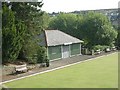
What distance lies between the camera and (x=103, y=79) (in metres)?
24.2

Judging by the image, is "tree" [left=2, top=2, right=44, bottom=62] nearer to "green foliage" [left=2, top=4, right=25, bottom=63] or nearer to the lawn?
"green foliage" [left=2, top=4, right=25, bottom=63]

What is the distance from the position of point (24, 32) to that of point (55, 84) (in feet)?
42.5

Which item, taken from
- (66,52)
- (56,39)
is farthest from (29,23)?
(66,52)

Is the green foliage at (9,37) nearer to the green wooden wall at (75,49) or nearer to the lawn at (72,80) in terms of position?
the lawn at (72,80)

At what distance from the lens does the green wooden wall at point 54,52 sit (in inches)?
1515

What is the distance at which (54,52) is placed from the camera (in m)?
39.4

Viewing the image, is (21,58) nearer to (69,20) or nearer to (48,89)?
(48,89)

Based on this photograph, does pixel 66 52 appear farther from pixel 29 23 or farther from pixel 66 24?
pixel 66 24

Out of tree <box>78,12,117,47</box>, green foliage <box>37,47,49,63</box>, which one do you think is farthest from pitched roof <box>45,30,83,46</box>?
tree <box>78,12,117,47</box>

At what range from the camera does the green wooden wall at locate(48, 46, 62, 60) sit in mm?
38469

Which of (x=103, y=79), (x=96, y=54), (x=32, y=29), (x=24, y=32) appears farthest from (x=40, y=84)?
(x=96, y=54)

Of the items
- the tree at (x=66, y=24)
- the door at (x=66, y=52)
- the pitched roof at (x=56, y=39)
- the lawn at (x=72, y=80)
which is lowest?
the lawn at (x=72, y=80)

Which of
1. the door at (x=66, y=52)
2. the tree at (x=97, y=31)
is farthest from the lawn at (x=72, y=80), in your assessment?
the tree at (x=97, y=31)

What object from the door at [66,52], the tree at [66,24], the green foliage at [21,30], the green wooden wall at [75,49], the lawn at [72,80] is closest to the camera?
the lawn at [72,80]
